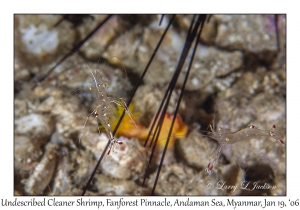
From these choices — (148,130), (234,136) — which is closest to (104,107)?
(148,130)

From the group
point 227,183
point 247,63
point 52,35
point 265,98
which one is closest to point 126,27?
point 52,35

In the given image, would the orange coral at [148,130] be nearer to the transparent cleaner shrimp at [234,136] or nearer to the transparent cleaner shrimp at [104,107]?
the transparent cleaner shrimp at [104,107]

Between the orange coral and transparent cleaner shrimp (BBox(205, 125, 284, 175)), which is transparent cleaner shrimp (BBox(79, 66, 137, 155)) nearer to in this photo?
the orange coral

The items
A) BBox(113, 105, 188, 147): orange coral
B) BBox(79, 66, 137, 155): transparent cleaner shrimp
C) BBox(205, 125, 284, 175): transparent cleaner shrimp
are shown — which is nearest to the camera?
BBox(79, 66, 137, 155): transparent cleaner shrimp

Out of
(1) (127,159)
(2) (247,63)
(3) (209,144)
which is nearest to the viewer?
(1) (127,159)

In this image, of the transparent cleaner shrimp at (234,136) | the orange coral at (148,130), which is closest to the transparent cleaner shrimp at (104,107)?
the orange coral at (148,130)

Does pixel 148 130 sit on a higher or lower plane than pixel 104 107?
lower

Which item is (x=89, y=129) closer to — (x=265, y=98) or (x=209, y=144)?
(x=209, y=144)

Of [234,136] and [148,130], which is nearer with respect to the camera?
[234,136]

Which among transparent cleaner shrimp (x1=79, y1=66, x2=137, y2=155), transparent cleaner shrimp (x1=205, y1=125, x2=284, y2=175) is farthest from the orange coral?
transparent cleaner shrimp (x1=205, y1=125, x2=284, y2=175)

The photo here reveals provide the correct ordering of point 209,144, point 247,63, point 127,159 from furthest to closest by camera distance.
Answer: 1. point 247,63
2. point 209,144
3. point 127,159

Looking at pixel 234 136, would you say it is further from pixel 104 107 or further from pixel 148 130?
pixel 104 107
